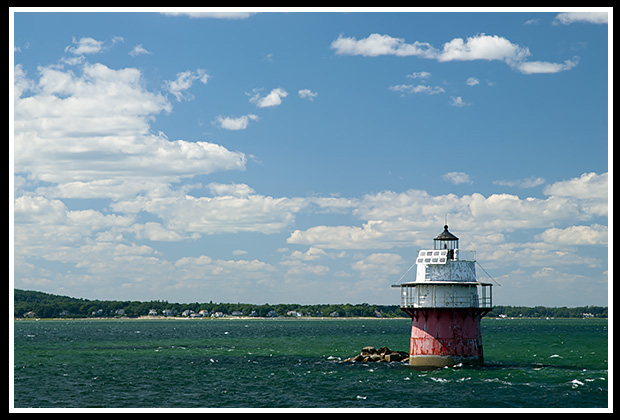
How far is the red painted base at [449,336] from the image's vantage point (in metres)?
47.6

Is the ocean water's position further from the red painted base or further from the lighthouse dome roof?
the lighthouse dome roof

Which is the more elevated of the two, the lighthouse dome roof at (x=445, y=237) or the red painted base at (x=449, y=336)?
the lighthouse dome roof at (x=445, y=237)

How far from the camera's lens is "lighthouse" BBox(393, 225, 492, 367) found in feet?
156

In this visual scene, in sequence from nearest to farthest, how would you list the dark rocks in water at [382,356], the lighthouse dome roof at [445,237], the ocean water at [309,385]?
1. the ocean water at [309,385]
2. the lighthouse dome roof at [445,237]
3. the dark rocks in water at [382,356]

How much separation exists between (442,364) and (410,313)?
3.90 metres

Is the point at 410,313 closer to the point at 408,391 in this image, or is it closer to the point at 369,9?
the point at 408,391

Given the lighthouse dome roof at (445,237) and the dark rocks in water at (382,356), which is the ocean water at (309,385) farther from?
the lighthouse dome roof at (445,237)

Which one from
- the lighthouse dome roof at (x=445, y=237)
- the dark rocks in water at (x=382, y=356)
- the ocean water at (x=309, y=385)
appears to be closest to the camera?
the ocean water at (x=309, y=385)

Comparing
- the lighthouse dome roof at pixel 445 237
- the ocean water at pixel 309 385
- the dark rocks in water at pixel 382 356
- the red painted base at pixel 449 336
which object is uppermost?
the lighthouse dome roof at pixel 445 237

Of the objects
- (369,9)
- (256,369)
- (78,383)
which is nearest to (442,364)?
(256,369)

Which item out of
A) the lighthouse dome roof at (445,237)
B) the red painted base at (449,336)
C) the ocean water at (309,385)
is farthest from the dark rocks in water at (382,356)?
the lighthouse dome roof at (445,237)

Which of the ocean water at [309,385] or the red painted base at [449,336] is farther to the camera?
the red painted base at [449,336]

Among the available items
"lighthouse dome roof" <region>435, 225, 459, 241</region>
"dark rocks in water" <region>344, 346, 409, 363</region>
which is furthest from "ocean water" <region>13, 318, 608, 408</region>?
"lighthouse dome roof" <region>435, 225, 459, 241</region>
